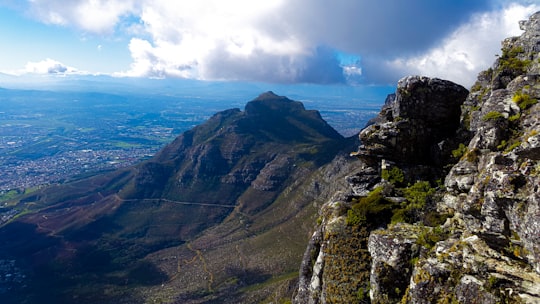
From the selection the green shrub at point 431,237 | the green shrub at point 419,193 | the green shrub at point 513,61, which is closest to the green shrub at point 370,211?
the green shrub at point 419,193

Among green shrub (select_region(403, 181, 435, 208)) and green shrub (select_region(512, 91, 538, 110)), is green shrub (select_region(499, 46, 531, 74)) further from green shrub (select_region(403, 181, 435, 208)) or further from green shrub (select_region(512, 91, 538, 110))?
green shrub (select_region(403, 181, 435, 208))

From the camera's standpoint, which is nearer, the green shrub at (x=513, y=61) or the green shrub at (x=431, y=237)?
the green shrub at (x=431, y=237)

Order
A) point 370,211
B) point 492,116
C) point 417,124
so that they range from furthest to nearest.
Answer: point 417,124 → point 370,211 → point 492,116

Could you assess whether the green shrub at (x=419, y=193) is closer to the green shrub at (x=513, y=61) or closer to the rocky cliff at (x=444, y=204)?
the rocky cliff at (x=444, y=204)

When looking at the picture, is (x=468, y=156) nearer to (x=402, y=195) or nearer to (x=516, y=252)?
(x=402, y=195)

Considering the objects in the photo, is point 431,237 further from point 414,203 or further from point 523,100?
point 523,100

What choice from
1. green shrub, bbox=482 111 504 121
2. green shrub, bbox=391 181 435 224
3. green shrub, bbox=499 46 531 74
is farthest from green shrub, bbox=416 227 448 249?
green shrub, bbox=499 46 531 74

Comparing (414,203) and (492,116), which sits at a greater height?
(492,116)

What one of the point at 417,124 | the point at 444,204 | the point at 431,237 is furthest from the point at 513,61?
the point at 431,237

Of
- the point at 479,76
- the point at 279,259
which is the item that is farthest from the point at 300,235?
the point at 479,76

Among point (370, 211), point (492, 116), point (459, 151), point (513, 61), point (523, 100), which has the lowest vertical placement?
point (370, 211)
